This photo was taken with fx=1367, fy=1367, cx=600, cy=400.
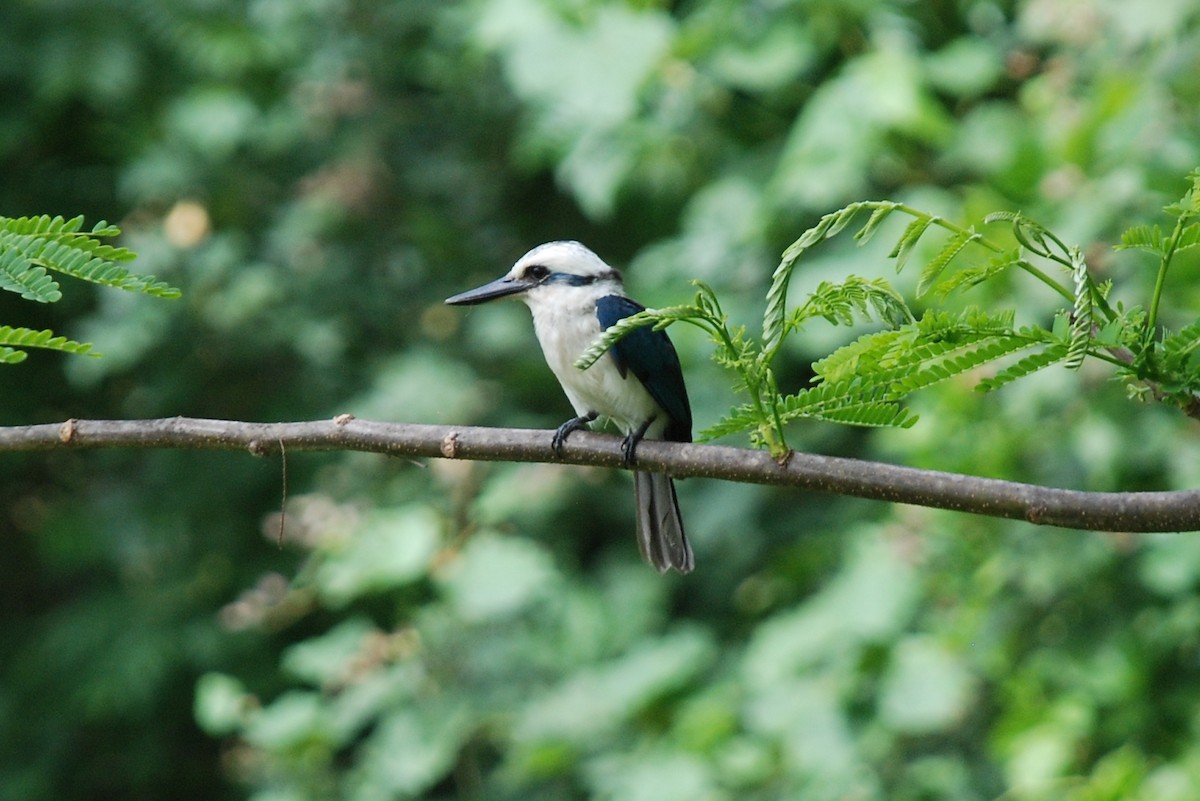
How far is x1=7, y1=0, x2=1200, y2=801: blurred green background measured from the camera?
338 cm

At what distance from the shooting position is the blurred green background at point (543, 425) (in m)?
3.38

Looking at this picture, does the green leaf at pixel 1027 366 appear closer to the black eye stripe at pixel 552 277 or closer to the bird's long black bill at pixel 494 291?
the bird's long black bill at pixel 494 291

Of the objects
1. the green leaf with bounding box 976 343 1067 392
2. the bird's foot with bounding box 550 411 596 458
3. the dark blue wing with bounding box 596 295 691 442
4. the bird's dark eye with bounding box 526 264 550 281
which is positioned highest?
the bird's dark eye with bounding box 526 264 550 281

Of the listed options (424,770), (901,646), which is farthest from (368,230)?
(901,646)

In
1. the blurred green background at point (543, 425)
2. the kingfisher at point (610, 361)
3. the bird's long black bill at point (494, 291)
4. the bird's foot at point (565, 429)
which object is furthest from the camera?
the blurred green background at point (543, 425)

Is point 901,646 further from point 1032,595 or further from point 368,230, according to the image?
point 368,230

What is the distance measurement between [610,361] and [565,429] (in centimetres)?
38

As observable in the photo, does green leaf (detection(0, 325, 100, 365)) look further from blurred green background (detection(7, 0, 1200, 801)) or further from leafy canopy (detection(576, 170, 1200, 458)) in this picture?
blurred green background (detection(7, 0, 1200, 801))

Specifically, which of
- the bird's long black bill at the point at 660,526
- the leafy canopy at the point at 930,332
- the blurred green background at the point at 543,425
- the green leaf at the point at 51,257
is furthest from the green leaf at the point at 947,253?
the blurred green background at the point at 543,425

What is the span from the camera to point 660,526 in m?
2.86

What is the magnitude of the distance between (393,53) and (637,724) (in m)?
2.87

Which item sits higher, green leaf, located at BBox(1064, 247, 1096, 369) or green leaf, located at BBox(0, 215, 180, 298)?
green leaf, located at BBox(0, 215, 180, 298)

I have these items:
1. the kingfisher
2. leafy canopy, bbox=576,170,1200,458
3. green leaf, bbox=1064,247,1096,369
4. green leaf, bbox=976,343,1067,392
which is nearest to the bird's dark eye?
the kingfisher

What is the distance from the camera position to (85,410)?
17.7ft
